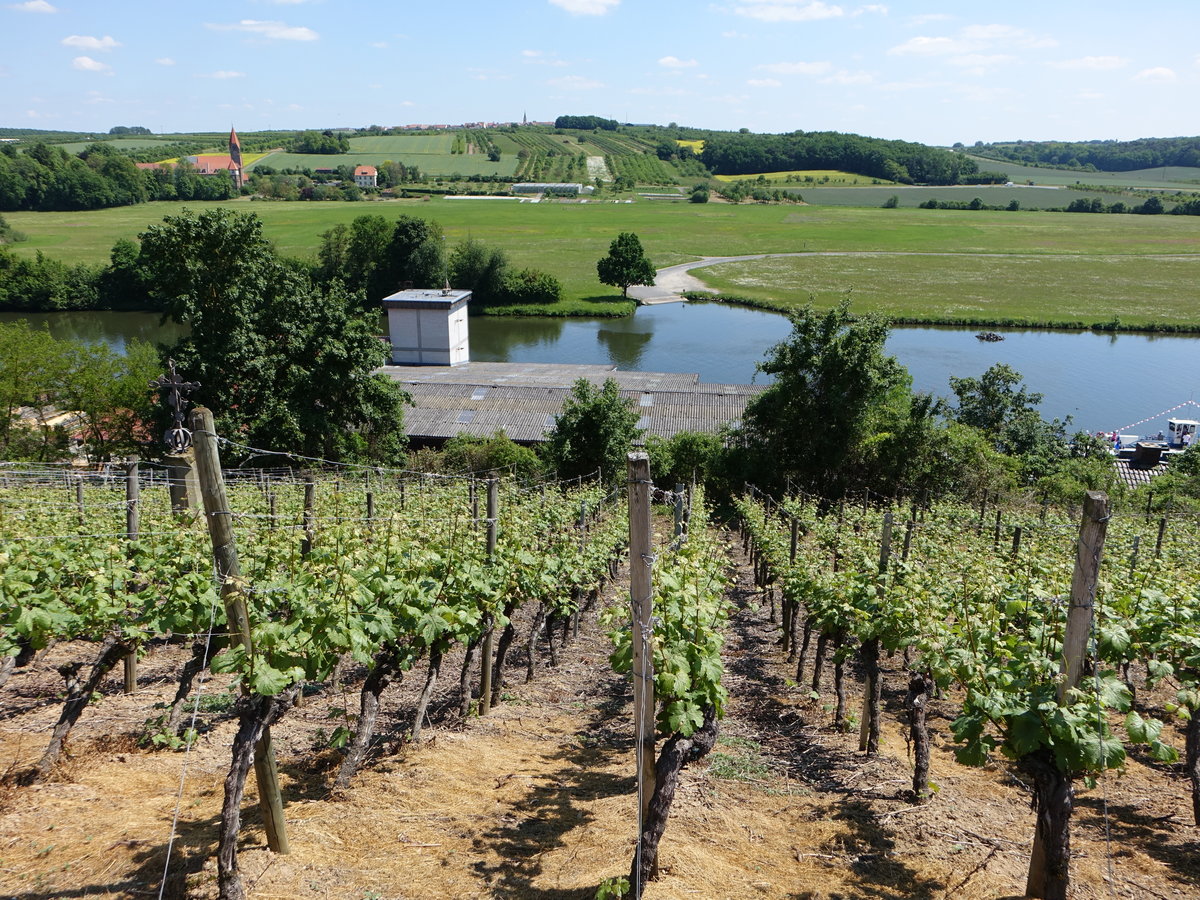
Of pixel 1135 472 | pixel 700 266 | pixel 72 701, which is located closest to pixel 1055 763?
pixel 72 701

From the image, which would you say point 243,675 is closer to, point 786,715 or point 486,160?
point 786,715

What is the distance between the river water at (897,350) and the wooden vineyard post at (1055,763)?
43.2 meters

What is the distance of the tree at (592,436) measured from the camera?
24578mm

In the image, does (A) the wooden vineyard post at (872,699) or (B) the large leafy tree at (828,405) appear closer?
(A) the wooden vineyard post at (872,699)

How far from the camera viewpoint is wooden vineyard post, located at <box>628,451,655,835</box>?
5188 mm

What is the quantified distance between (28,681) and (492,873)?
260 inches

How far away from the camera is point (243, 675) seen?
5453 millimetres

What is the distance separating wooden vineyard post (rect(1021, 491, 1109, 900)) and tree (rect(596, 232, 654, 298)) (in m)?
67.1

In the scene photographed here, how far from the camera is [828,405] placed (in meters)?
25.9

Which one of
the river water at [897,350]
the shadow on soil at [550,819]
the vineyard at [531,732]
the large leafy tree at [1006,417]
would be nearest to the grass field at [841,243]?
the river water at [897,350]

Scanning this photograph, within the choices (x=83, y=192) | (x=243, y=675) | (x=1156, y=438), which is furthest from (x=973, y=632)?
(x=83, y=192)

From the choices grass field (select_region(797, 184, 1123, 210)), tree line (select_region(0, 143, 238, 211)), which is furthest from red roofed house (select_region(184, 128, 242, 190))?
grass field (select_region(797, 184, 1123, 210))

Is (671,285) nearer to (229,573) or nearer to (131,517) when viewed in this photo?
(131,517)

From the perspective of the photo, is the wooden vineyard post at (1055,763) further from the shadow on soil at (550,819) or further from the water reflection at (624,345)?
→ the water reflection at (624,345)
